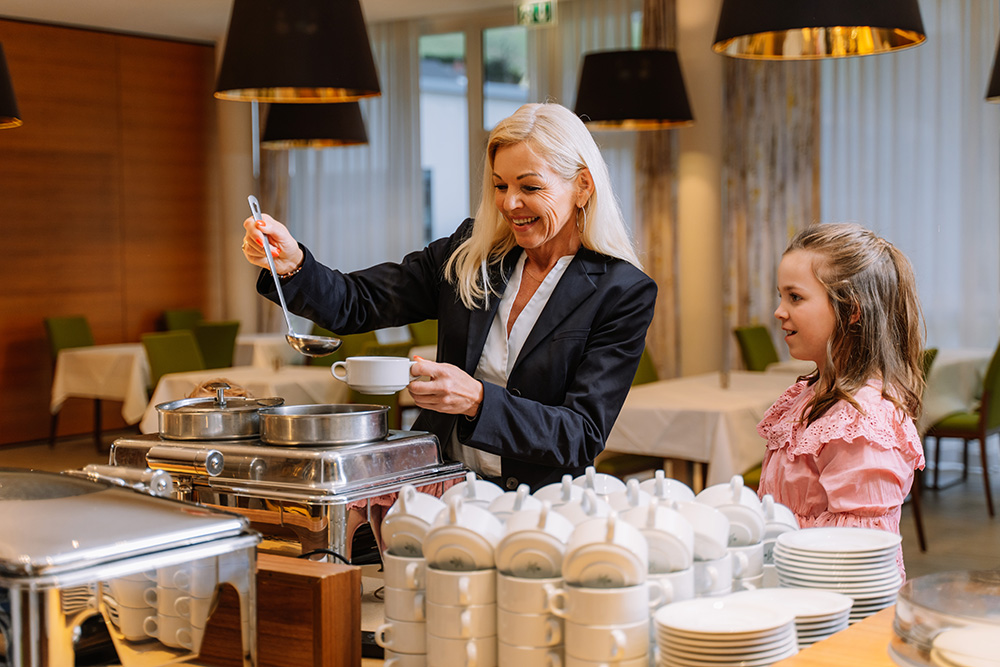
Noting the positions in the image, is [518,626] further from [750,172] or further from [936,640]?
[750,172]

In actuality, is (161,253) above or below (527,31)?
below

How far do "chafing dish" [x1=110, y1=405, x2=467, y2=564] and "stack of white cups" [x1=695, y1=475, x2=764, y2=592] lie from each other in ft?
1.58

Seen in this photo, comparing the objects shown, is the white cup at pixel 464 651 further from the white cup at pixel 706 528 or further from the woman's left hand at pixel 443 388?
the woman's left hand at pixel 443 388

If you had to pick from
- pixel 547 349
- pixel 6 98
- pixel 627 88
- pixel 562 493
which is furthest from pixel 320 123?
pixel 562 493

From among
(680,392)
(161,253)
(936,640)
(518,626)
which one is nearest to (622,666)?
(518,626)

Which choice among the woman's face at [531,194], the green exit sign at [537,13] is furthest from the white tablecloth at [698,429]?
the green exit sign at [537,13]

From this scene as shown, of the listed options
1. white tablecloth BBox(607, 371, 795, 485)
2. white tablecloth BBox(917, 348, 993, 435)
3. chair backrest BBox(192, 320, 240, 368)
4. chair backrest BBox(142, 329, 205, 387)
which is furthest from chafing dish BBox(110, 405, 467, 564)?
chair backrest BBox(192, 320, 240, 368)

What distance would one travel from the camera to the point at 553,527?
1.01m

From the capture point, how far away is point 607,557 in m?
0.96

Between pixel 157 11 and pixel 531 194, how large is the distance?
21.4 feet

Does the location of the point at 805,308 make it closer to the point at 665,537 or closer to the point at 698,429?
the point at 665,537

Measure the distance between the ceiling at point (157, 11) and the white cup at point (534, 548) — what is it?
22.1 ft

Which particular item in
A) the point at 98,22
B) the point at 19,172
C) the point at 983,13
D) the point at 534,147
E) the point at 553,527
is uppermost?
the point at 98,22

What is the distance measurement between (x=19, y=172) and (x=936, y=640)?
7532 millimetres
